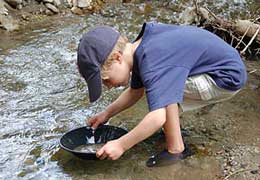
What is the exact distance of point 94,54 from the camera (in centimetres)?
198

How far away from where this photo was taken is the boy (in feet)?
6.52

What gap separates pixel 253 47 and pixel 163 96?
1.74 m

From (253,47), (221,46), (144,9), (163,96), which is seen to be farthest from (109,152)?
(144,9)

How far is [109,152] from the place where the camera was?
204 cm

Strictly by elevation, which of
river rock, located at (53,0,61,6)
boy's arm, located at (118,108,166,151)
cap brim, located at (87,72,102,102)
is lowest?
river rock, located at (53,0,61,6)

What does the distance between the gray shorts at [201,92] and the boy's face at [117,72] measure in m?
0.29

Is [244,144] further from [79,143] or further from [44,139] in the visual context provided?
[44,139]

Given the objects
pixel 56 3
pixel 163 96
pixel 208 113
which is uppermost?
pixel 163 96

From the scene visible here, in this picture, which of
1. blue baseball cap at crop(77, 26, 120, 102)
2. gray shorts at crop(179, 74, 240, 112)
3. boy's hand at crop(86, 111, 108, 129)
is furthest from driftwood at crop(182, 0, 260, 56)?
blue baseball cap at crop(77, 26, 120, 102)

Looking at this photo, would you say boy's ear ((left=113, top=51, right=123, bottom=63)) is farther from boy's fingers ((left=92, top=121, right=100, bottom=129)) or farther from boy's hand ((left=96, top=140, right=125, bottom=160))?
boy's fingers ((left=92, top=121, right=100, bottom=129))

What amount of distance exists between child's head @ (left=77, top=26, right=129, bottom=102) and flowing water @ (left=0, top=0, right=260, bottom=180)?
1.24ft

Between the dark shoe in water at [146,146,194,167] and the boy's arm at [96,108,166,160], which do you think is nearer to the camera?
the boy's arm at [96,108,166,160]

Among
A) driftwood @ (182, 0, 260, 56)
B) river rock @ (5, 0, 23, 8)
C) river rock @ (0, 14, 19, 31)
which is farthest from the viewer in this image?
river rock @ (5, 0, 23, 8)

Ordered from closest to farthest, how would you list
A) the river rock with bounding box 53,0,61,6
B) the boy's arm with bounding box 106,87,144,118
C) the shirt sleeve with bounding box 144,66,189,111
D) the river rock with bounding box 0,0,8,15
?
the shirt sleeve with bounding box 144,66,189,111
the boy's arm with bounding box 106,87,144,118
the river rock with bounding box 0,0,8,15
the river rock with bounding box 53,0,61,6
